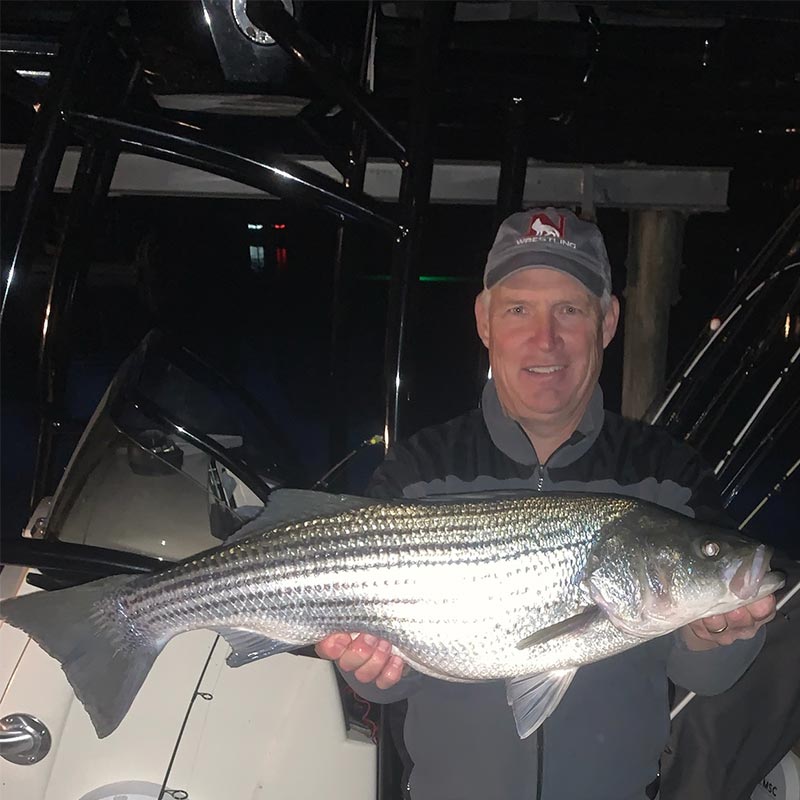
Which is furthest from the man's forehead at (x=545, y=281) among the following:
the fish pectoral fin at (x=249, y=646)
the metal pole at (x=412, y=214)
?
the fish pectoral fin at (x=249, y=646)

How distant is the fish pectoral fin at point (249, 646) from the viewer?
6.39 ft

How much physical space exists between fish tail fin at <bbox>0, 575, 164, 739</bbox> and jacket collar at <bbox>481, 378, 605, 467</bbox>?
1150 mm

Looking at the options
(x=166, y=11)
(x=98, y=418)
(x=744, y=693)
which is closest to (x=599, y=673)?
(x=744, y=693)

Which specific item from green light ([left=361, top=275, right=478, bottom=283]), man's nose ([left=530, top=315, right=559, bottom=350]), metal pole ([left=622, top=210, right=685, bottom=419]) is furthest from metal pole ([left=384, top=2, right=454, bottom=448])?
green light ([left=361, top=275, right=478, bottom=283])

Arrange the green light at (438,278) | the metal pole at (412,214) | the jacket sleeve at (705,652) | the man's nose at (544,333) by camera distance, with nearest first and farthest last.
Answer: the jacket sleeve at (705,652) → the man's nose at (544,333) → the metal pole at (412,214) → the green light at (438,278)

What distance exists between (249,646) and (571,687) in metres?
0.90

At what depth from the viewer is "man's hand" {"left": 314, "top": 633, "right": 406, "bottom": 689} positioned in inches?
77.4

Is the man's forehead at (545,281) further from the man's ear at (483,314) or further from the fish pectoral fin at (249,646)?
the fish pectoral fin at (249,646)

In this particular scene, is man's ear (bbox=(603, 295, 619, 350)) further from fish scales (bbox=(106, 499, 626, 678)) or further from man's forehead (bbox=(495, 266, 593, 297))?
fish scales (bbox=(106, 499, 626, 678))

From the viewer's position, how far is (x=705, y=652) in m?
1.97

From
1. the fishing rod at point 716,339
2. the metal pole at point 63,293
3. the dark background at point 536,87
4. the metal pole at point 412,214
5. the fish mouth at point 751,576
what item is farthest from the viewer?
the fishing rod at point 716,339

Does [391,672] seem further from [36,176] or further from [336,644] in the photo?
[36,176]

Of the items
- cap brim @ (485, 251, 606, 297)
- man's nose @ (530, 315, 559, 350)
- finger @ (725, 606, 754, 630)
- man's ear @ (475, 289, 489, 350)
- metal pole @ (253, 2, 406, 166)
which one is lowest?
finger @ (725, 606, 754, 630)

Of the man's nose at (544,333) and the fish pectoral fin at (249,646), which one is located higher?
the man's nose at (544,333)
